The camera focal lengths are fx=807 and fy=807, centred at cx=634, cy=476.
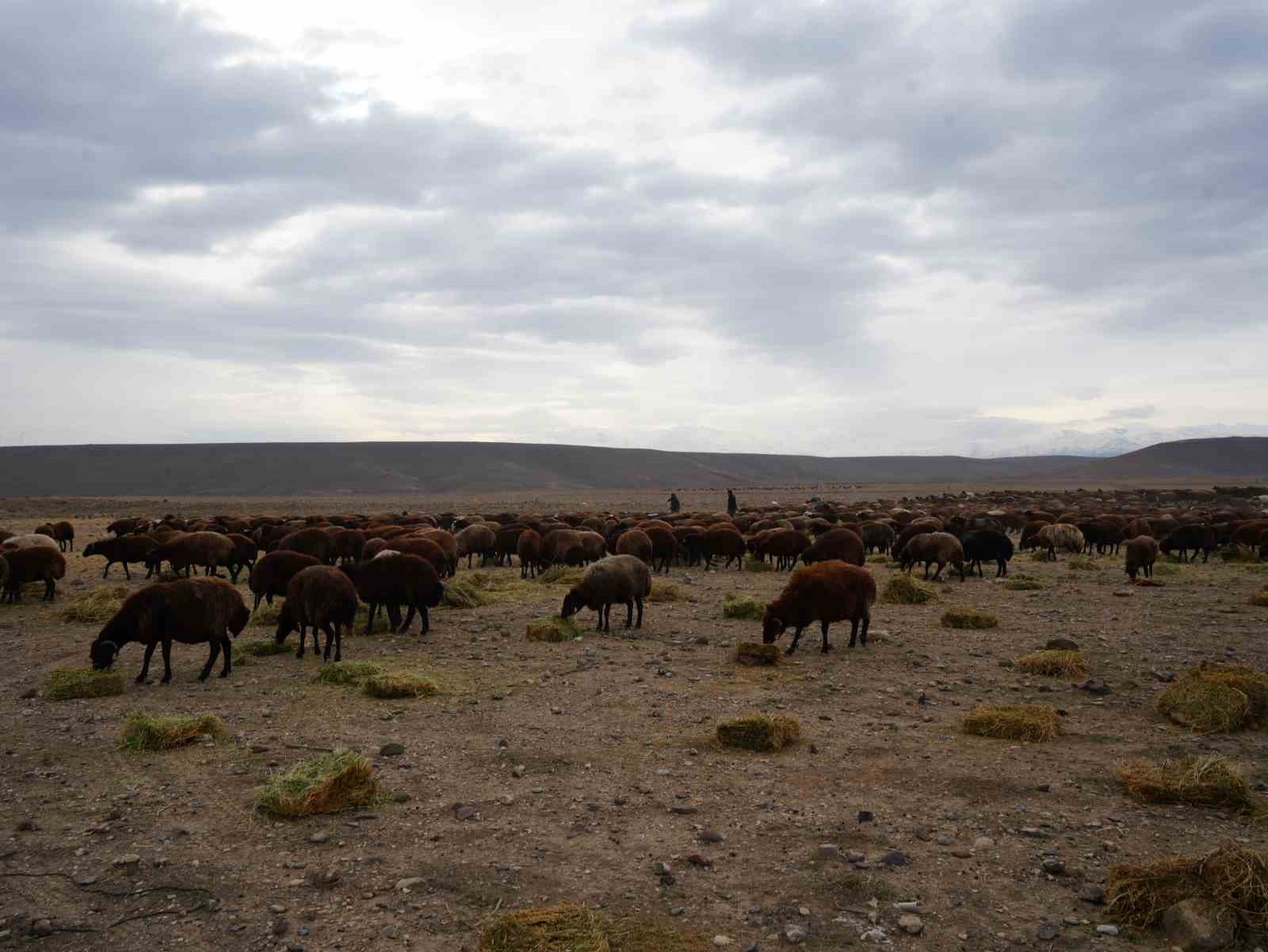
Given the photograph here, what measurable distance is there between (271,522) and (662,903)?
3123cm

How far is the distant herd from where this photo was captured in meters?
11.9

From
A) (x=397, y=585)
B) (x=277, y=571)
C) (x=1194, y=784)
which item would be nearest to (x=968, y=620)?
(x=1194, y=784)

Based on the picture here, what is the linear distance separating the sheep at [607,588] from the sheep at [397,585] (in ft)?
8.38

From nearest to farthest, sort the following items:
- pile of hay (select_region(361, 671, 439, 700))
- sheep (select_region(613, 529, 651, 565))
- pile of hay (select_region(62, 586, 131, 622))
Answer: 1. pile of hay (select_region(361, 671, 439, 700))
2. pile of hay (select_region(62, 586, 131, 622))
3. sheep (select_region(613, 529, 651, 565))

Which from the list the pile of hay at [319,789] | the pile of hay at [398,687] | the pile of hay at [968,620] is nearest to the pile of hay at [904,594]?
the pile of hay at [968,620]

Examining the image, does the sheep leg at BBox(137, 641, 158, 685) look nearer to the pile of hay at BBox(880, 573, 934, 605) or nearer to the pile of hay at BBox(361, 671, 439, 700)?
the pile of hay at BBox(361, 671, 439, 700)

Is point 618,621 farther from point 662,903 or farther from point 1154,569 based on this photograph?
point 1154,569

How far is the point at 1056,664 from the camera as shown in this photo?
11.4 m

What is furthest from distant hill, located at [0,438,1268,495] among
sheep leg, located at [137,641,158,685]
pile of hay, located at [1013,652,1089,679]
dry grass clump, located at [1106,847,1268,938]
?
dry grass clump, located at [1106,847,1268,938]

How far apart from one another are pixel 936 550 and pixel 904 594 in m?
5.14

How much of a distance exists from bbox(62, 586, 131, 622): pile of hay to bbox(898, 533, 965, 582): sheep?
64.8 ft

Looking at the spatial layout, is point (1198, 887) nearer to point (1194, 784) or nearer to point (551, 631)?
point (1194, 784)

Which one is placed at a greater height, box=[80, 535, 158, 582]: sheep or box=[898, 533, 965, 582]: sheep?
box=[898, 533, 965, 582]: sheep

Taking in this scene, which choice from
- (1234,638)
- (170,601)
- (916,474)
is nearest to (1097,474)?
(916,474)
